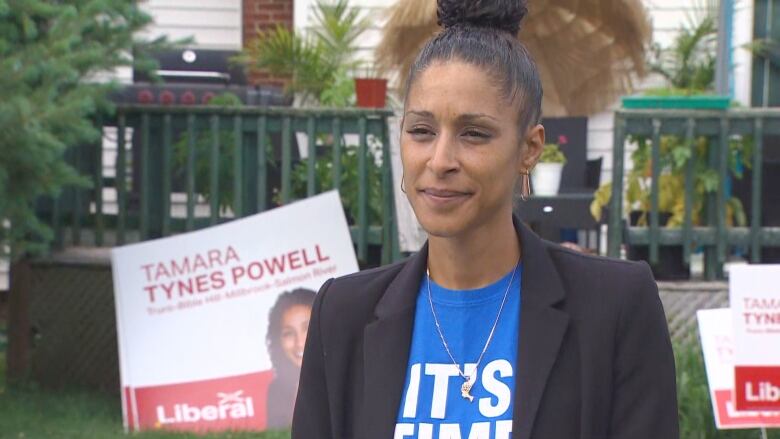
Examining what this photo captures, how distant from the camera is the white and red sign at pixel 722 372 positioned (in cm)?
577

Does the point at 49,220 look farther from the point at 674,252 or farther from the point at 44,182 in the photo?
the point at 674,252

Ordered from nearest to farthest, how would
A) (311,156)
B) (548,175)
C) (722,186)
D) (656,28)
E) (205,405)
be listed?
(205,405)
(722,186)
(311,156)
(548,175)
(656,28)

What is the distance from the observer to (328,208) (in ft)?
22.7

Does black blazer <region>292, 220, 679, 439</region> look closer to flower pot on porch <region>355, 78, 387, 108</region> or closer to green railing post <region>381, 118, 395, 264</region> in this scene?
green railing post <region>381, 118, 395, 264</region>

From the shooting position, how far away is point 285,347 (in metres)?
6.75

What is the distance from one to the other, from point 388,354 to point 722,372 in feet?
13.7

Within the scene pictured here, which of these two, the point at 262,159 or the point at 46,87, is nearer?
the point at 46,87

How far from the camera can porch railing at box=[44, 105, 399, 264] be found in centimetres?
728

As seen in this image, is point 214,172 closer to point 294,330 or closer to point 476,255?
point 294,330

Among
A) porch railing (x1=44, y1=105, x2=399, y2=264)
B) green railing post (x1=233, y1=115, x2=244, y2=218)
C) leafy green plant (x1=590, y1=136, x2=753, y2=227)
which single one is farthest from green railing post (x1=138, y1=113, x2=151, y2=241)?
leafy green plant (x1=590, y1=136, x2=753, y2=227)

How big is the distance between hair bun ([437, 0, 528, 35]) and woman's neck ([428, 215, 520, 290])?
0.30 meters

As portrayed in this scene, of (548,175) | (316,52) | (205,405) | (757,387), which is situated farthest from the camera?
(316,52)

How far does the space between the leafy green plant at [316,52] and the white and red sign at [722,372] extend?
13.7 feet

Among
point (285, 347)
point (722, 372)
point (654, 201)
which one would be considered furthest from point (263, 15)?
point (722, 372)
